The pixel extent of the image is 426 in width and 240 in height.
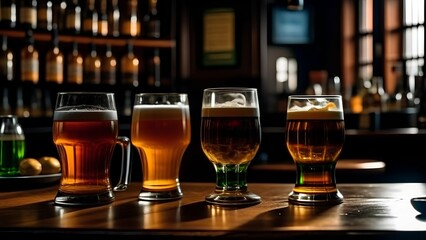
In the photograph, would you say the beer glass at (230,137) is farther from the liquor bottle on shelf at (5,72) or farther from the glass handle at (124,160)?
the liquor bottle on shelf at (5,72)

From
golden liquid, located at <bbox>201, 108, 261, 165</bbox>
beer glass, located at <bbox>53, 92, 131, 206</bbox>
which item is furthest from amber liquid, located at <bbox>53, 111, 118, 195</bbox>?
golden liquid, located at <bbox>201, 108, 261, 165</bbox>

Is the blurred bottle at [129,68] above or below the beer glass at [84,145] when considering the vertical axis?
above

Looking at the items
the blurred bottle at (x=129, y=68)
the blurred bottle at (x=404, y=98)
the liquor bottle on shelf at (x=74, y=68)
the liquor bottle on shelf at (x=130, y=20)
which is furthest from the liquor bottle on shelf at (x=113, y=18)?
the blurred bottle at (x=404, y=98)

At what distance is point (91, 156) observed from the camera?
3.60 ft

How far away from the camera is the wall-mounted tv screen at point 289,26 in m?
7.06

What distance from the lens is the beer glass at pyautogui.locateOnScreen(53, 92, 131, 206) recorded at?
1.09 metres

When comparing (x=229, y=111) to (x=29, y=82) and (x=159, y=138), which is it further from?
(x=29, y=82)

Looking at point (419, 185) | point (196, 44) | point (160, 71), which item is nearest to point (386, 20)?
point (196, 44)

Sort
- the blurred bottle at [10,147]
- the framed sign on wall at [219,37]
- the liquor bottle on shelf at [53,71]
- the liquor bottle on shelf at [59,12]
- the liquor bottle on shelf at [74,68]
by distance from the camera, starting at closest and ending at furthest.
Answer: the blurred bottle at [10,147] → the liquor bottle on shelf at [53,71] → the liquor bottle on shelf at [74,68] → the liquor bottle on shelf at [59,12] → the framed sign on wall at [219,37]

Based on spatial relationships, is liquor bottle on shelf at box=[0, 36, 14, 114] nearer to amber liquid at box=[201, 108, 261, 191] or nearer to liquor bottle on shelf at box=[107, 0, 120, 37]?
A: liquor bottle on shelf at box=[107, 0, 120, 37]

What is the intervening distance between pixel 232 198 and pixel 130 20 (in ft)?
11.7

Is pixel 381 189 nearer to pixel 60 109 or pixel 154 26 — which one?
pixel 60 109

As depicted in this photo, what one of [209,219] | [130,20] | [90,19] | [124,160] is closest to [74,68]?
[90,19]

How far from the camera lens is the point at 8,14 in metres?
3.88
